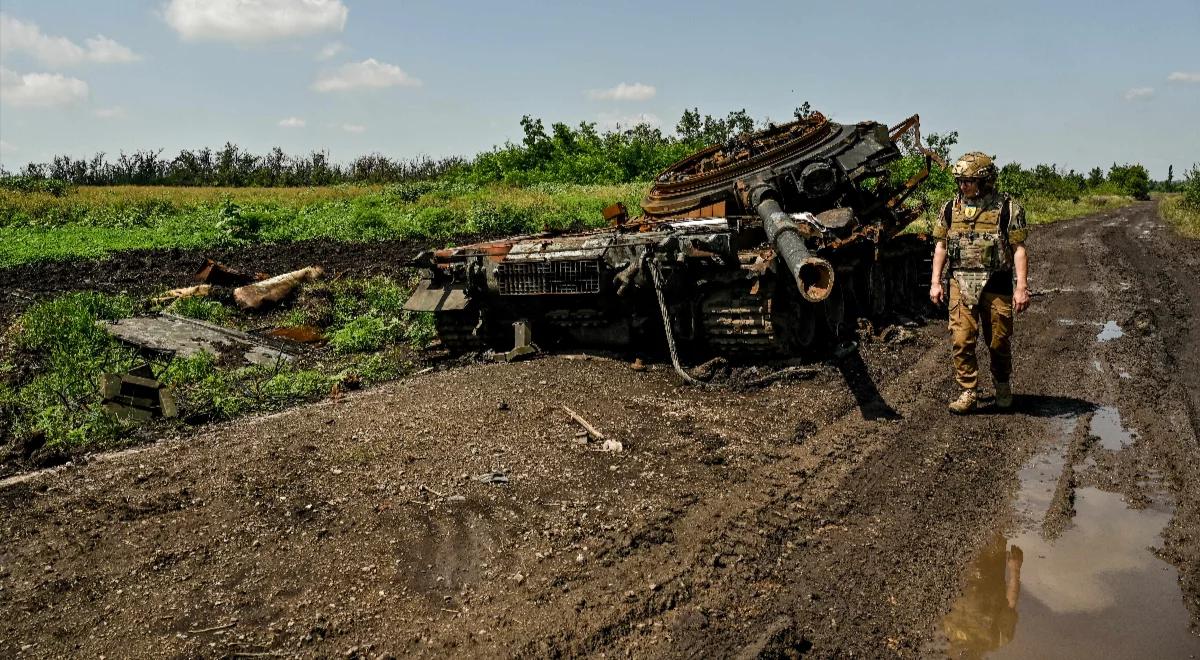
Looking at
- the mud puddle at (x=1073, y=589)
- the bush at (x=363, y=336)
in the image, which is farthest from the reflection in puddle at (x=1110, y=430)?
the bush at (x=363, y=336)

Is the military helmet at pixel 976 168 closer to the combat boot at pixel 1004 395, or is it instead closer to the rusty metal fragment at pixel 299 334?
the combat boot at pixel 1004 395

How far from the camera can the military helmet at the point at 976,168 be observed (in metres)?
6.25

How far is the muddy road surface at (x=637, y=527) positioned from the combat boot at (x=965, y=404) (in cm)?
10

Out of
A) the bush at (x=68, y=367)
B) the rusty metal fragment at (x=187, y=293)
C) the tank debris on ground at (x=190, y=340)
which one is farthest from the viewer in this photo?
the rusty metal fragment at (x=187, y=293)

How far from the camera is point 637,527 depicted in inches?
→ 176

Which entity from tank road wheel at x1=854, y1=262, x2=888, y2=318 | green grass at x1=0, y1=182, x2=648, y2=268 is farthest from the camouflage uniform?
green grass at x1=0, y1=182, x2=648, y2=268

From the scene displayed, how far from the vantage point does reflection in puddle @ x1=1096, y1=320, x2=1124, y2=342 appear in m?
8.97

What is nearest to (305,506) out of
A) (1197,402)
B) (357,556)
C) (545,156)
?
(357,556)

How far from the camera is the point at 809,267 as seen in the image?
595 cm

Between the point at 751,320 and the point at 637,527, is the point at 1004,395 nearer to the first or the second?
the point at 751,320

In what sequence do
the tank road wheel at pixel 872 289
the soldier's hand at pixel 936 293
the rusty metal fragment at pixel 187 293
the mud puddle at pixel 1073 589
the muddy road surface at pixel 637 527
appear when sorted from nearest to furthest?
the mud puddle at pixel 1073 589 < the muddy road surface at pixel 637 527 < the soldier's hand at pixel 936 293 < the tank road wheel at pixel 872 289 < the rusty metal fragment at pixel 187 293

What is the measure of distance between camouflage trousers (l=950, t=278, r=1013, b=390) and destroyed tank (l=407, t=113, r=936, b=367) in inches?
42.3

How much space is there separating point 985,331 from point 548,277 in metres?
3.56

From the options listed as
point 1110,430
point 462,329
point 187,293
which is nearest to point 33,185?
point 187,293
